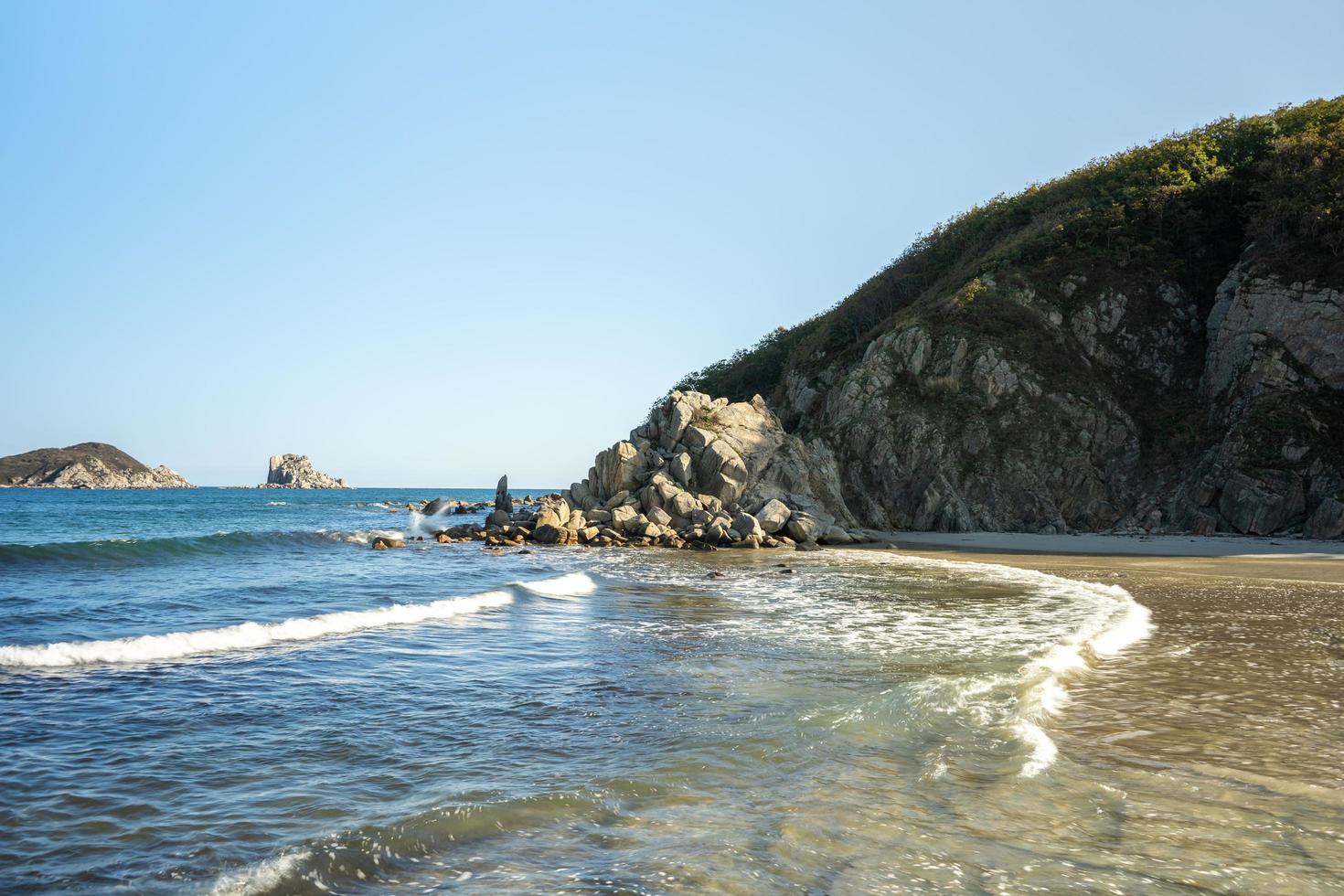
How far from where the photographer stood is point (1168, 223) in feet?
186

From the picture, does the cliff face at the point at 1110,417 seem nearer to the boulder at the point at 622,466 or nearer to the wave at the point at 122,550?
the boulder at the point at 622,466

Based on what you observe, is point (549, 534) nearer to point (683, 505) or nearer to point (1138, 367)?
point (683, 505)

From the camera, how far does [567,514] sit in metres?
43.8

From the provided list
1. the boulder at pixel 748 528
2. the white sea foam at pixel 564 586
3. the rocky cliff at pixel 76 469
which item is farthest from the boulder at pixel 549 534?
the rocky cliff at pixel 76 469

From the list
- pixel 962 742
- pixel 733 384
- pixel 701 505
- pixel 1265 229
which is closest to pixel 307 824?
pixel 962 742

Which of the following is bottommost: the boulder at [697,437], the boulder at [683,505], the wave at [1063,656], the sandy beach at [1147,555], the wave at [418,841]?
the wave at [418,841]

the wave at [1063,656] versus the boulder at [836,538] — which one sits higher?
the boulder at [836,538]

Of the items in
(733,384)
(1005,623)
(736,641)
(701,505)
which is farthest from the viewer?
(733,384)

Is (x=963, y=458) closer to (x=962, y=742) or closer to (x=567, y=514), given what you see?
(x=567, y=514)

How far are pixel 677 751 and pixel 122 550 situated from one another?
112 ft

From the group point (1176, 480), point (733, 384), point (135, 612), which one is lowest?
point (135, 612)

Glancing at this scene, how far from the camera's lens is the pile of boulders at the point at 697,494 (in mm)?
41625

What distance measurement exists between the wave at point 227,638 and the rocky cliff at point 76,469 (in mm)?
193007

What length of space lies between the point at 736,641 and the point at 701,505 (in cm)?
2943
